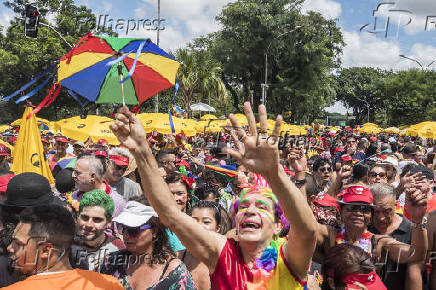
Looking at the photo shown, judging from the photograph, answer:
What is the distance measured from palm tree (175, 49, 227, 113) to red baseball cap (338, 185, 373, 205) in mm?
23012

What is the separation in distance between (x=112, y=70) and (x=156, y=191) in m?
2.83

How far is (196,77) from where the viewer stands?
2702 centimetres

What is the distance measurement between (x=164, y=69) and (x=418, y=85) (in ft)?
160

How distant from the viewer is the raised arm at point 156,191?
1912 millimetres

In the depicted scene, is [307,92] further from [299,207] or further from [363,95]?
[363,95]

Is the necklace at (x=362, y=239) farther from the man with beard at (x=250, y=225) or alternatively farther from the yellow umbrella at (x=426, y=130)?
the yellow umbrella at (x=426, y=130)

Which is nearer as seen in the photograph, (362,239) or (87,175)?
(362,239)

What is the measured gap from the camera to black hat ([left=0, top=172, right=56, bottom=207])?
287 cm

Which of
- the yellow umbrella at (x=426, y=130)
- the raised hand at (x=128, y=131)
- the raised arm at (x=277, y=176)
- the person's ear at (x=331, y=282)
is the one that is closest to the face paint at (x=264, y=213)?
the raised arm at (x=277, y=176)

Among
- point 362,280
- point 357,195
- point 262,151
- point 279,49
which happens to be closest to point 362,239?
point 357,195

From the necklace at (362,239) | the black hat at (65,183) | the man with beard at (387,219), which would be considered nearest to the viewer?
the necklace at (362,239)

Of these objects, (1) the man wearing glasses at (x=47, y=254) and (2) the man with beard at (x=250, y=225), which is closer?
(2) the man with beard at (x=250, y=225)

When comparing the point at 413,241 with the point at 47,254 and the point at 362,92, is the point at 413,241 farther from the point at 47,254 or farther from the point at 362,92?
the point at 362,92

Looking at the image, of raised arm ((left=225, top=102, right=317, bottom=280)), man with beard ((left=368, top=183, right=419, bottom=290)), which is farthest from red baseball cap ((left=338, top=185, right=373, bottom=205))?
raised arm ((left=225, top=102, right=317, bottom=280))
